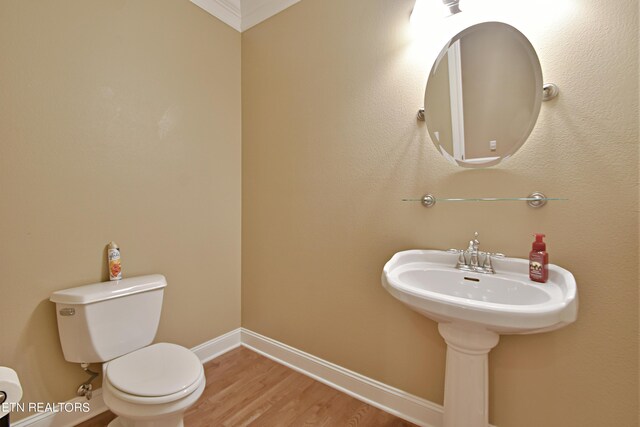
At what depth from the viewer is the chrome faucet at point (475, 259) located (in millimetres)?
1254

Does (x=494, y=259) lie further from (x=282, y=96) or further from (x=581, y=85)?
(x=282, y=96)

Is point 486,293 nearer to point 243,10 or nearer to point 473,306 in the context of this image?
point 473,306

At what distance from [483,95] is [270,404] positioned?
1964 mm

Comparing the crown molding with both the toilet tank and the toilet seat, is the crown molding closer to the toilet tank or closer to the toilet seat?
the toilet tank

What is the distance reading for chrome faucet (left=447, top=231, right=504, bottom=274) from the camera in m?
1.25

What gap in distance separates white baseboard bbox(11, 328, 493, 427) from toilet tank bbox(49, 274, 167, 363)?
35cm

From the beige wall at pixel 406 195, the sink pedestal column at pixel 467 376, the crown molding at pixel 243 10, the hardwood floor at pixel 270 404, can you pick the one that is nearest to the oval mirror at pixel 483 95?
the beige wall at pixel 406 195

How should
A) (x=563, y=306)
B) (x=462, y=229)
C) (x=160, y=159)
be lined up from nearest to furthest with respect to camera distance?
(x=563, y=306), (x=462, y=229), (x=160, y=159)

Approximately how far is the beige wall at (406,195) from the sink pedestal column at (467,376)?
0.23 meters

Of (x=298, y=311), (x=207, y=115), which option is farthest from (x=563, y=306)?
(x=207, y=115)

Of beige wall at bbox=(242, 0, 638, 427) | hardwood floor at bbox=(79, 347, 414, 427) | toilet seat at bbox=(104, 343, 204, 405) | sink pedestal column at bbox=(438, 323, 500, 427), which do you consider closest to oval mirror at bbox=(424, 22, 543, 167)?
beige wall at bbox=(242, 0, 638, 427)

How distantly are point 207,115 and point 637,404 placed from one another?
2601 mm

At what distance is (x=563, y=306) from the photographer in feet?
2.77

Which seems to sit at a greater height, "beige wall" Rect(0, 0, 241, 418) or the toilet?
"beige wall" Rect(0, 0, 241, 418)
